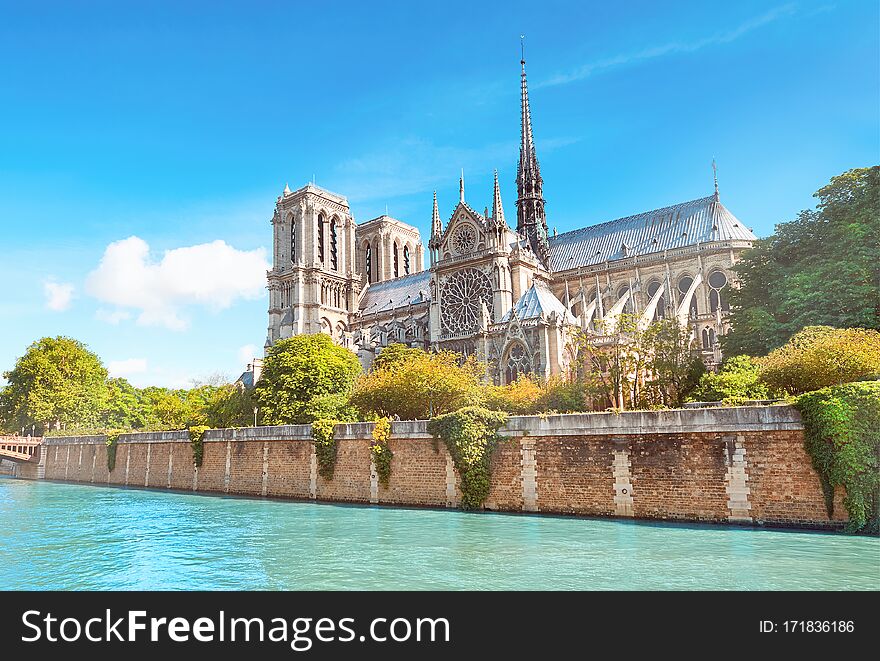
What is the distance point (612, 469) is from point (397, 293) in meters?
53.8

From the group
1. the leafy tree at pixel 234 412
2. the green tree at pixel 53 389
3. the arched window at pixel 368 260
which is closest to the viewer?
the leafy tree at pixel 234 412

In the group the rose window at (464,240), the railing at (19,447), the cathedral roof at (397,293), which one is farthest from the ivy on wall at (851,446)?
the cathedral roof at (397,293)

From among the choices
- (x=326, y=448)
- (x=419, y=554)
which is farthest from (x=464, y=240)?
(x=419, y=554)

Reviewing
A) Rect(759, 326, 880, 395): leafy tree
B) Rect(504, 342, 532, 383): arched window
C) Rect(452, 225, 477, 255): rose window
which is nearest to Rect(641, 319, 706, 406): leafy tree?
Rect(759, 326, 880, 395): leafy tree

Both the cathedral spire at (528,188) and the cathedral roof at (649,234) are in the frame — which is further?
the cathedral spire at (528,188)

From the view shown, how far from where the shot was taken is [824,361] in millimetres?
19766

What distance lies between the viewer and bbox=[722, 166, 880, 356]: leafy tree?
2472cm

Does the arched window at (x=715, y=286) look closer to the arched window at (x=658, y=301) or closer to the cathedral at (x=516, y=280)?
the cathedral at (x=516, y=280)

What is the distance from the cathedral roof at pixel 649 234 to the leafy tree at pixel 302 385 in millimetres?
26415

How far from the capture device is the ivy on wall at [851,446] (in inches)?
631

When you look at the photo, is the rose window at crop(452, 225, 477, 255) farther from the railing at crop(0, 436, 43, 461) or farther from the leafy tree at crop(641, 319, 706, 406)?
the railing at crop(0, 436, 43, 461)

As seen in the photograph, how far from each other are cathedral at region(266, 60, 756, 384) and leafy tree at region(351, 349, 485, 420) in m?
7.37

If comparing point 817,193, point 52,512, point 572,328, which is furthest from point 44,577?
point 572,328
